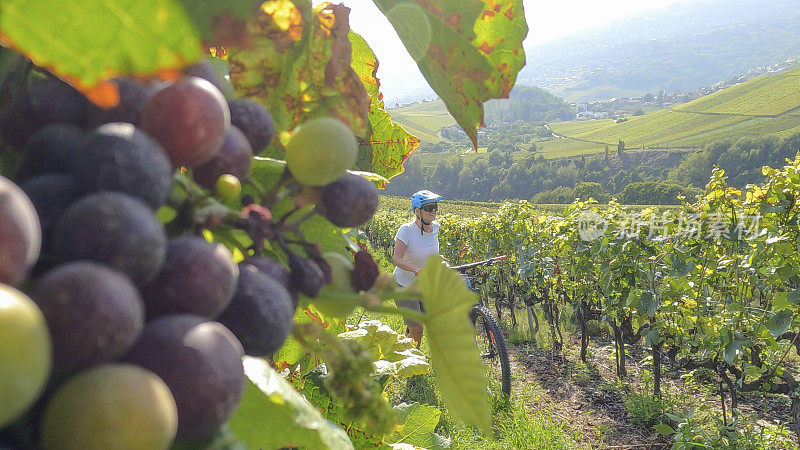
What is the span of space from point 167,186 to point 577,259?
9103 millimetres

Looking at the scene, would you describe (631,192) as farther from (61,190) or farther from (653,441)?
(61,190)

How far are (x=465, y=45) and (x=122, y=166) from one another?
0.48m

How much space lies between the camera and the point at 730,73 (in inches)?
7239

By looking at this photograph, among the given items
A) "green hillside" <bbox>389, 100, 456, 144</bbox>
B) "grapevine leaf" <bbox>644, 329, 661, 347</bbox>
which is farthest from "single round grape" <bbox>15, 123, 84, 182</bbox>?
"green hillside" <bbox>389, 100, 456, 144</bbox>

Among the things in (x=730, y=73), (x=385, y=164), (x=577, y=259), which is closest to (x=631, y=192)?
(x=577, y=259)

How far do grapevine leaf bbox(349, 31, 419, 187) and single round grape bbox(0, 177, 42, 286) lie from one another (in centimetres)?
69

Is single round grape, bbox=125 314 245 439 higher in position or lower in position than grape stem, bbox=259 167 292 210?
lower

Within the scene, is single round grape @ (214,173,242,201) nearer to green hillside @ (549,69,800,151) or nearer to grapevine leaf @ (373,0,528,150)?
grapevine leaf @ (373,0,528,150)

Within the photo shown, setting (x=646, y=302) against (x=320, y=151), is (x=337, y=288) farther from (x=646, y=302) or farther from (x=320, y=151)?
(x=646, y=302)

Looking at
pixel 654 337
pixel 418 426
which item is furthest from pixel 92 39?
pixel 654 337

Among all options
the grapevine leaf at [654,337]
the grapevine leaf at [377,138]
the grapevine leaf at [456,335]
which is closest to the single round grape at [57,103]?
the grapevine leaf at [456,335]

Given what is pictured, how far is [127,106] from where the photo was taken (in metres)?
0.52

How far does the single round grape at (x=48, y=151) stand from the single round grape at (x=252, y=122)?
0.18 m

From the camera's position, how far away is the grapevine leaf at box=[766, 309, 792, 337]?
5195 millimetres
